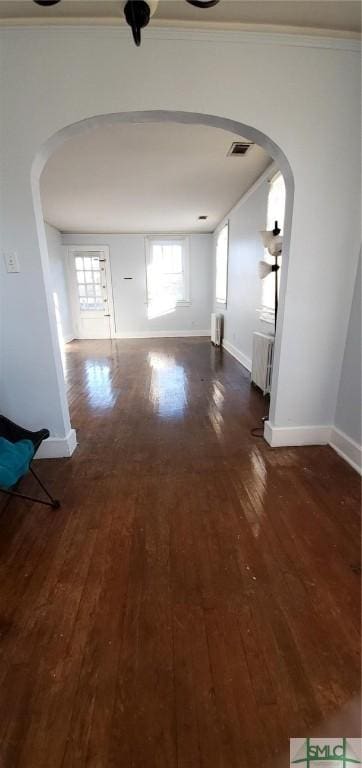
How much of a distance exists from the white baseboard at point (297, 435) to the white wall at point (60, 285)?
552cm

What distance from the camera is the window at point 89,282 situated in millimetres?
7172

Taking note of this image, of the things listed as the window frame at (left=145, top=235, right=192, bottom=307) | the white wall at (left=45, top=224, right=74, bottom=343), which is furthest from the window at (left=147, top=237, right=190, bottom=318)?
the white wall at (left=45, top=224, right=74, bottom=343)

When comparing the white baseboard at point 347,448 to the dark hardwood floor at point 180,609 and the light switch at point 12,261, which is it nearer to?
the dark hardwood floor at point 180,609

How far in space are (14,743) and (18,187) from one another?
7.54ft

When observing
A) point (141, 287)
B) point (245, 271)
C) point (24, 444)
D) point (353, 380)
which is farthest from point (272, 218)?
point (141, 287)

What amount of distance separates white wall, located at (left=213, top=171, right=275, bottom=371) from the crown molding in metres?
1.71

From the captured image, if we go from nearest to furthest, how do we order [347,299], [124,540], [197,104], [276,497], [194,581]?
[194,581] → [124,540] → [197,104] → [276,497] → [347,299]

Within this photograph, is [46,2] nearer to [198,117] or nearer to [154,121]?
[154,121]

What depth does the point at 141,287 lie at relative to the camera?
24.1ft

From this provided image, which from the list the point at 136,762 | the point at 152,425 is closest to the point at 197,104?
the point at 152,425

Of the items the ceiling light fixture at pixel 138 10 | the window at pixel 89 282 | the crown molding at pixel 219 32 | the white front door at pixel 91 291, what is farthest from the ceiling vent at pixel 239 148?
the window at pixel 89 282

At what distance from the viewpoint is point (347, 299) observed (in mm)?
2029

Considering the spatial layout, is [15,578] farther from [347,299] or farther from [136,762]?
[347,299]

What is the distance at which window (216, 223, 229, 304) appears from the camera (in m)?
5.62
